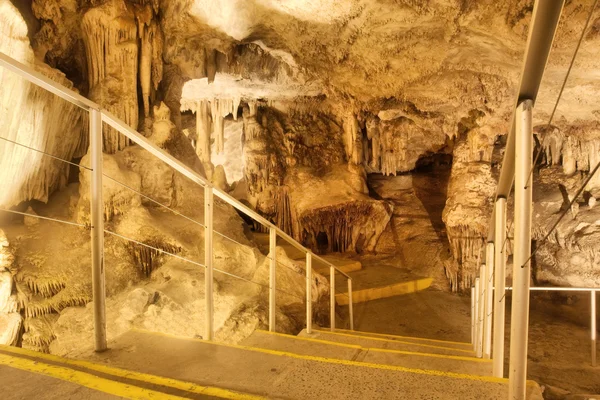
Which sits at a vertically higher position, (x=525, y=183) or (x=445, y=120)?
(x=445, y=120)

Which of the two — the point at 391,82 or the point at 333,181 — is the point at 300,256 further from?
the point at 391,82

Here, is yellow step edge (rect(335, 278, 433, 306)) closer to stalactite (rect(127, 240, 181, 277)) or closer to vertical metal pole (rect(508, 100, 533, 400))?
stalactite (rect(127, 240, 181, 277))

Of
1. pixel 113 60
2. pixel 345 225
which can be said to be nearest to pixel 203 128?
pixel 113 60

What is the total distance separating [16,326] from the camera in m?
4.41

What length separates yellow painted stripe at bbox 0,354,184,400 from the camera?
123 centimetres

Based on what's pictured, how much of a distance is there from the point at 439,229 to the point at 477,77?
5276 mm

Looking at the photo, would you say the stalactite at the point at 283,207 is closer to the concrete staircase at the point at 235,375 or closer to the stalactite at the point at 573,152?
the stalactite at the point at 573,152

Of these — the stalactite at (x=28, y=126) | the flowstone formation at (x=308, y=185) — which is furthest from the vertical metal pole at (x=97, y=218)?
the flowstone formation at (x=308, y=185)

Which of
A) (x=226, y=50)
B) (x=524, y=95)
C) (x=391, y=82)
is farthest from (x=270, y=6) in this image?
(x=524, y=95)

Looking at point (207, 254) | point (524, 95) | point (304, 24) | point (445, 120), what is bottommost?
point (207, 254)

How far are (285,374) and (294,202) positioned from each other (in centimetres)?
912

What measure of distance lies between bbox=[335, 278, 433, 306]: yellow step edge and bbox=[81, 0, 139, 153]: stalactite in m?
4.86

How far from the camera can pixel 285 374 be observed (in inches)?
69.5

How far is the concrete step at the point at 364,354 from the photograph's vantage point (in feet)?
8.39
